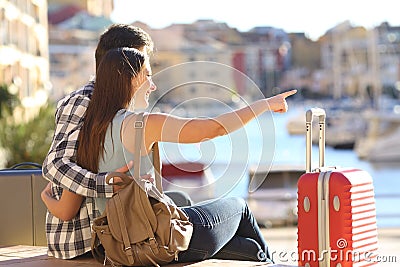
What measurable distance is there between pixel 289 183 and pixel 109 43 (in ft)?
64.2

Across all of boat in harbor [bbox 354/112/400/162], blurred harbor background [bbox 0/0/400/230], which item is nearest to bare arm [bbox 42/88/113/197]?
blurred harbor background [bbox 0/0/400/230]

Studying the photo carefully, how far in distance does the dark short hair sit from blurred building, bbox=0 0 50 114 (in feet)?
58.3

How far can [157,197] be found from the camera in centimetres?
262

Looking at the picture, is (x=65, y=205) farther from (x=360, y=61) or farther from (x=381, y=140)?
(x=360, y=61)

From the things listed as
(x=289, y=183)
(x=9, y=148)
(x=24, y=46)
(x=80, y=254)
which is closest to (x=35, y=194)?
(x=80, y=254)

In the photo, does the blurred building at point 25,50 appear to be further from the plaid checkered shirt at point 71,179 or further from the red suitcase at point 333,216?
the red suitcase at point 333,216

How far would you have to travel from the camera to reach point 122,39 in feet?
9.47

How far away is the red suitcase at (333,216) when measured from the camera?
8.77ft

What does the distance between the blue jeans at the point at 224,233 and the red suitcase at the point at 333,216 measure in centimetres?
25

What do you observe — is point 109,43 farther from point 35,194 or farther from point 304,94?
point 304,94

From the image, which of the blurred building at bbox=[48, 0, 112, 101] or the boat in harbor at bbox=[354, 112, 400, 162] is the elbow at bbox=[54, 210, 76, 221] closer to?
the boat in harbor at bbox=[354, 112, 400, 162]

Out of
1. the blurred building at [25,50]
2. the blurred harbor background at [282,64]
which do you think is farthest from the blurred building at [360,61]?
the blurred building at [25,50]

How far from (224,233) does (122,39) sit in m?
0.70

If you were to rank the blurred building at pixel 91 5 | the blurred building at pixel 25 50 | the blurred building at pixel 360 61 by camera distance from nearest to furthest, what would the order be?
the blurred building at pixel 25 50 → the blurred building at pixel 360 61 → the blurred building at pixel 91 5
